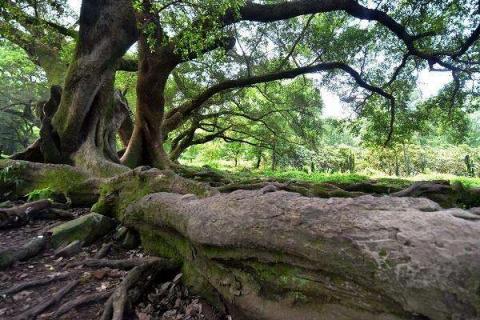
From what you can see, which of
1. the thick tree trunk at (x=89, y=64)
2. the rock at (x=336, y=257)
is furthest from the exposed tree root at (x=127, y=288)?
the thick tree trunk at (x=89, y=64)

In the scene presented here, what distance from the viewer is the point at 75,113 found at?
6820 millimetres

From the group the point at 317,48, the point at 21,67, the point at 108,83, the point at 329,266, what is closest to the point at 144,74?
the point at 108,83

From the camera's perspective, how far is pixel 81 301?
293 centimetres

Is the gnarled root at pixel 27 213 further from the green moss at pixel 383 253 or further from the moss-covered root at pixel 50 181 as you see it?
the green moss at pixel 383 253

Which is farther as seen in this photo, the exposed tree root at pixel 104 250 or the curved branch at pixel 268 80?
the curved branch at pixel 268 80

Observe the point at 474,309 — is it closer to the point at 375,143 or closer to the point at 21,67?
the point at 375,143

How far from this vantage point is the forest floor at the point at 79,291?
9.38ft

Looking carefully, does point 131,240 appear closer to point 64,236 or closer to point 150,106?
point 64,236

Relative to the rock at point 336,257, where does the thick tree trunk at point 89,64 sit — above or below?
above

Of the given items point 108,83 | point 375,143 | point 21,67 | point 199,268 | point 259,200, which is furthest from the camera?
point 21,67

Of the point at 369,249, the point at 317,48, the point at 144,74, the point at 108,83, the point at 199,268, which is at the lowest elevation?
the point at 199,268

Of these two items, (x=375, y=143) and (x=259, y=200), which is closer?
(x=259, y=200)

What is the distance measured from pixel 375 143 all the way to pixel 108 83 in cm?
1015

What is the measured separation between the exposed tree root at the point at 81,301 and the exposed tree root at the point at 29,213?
226 centimetres
